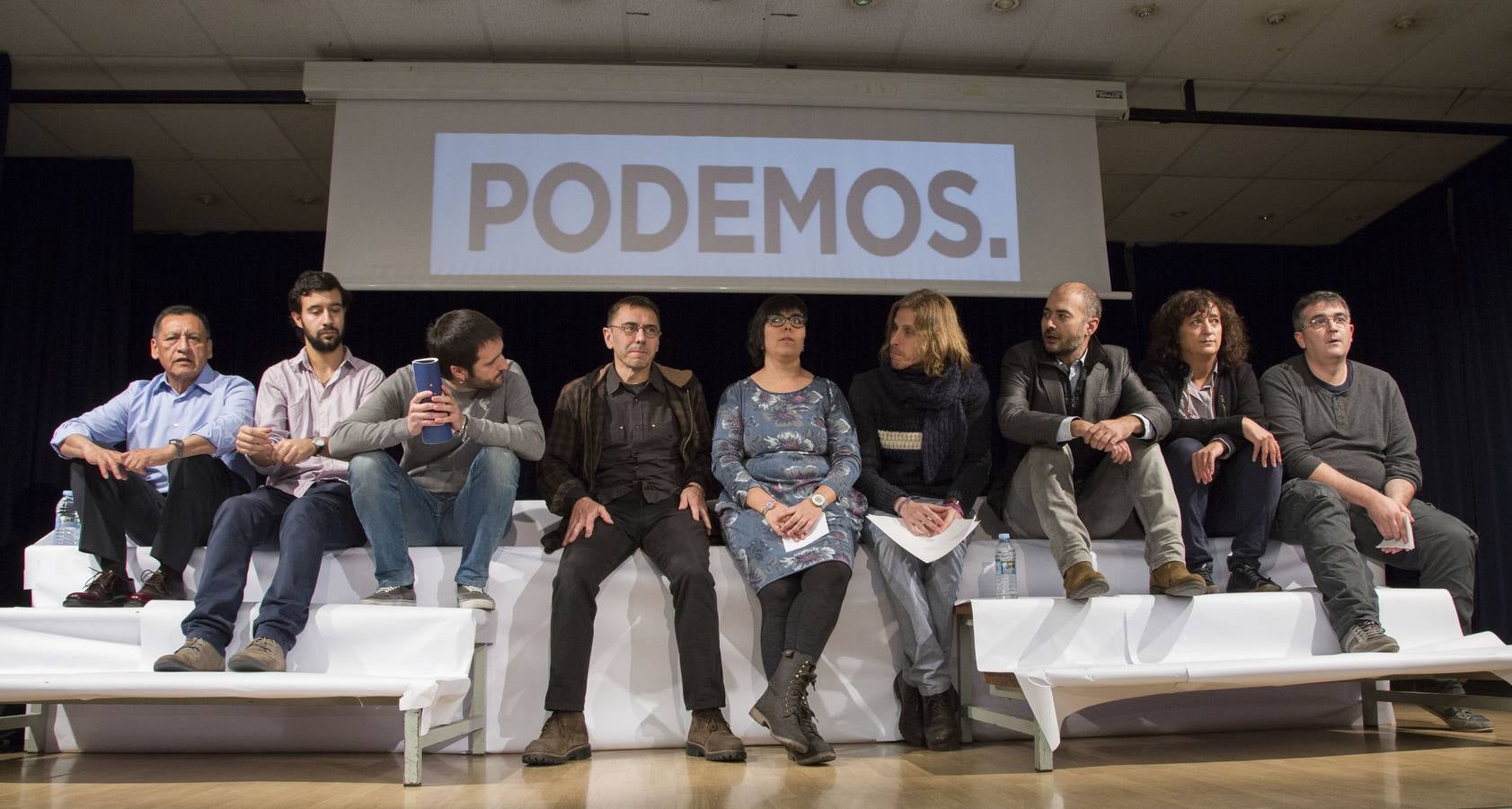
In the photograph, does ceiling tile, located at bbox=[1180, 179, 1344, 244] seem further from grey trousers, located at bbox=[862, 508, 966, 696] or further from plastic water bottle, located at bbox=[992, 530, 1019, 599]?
grey trousers, located at bbox=[862, 508, 966, 696]

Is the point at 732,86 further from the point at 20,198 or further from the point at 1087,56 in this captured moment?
the point at 20,198

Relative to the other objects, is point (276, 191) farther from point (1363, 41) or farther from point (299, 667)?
point (1363, 41)

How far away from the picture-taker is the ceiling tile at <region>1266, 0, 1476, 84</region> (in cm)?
400

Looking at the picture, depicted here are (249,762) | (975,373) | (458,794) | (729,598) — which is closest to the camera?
(458,794)

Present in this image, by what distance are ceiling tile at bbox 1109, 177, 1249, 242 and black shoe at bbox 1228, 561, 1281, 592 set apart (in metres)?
3.11

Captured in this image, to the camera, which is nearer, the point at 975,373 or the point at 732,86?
the point at 975,373

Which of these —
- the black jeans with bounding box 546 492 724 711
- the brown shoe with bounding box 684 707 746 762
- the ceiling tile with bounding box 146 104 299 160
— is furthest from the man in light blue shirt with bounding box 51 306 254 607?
the ceiling tile with bounding box 146 104 299 160

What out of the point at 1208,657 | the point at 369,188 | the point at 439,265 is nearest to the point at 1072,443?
the point at 1208,657

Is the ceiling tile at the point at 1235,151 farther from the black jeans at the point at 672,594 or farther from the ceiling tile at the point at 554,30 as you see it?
the black jeans at the point at 672,594

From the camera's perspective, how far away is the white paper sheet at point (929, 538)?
106 inches

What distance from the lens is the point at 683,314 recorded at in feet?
18.2

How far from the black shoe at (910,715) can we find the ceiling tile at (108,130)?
411cm

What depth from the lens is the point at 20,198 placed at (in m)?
5.00

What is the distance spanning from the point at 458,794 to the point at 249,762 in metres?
0.76
